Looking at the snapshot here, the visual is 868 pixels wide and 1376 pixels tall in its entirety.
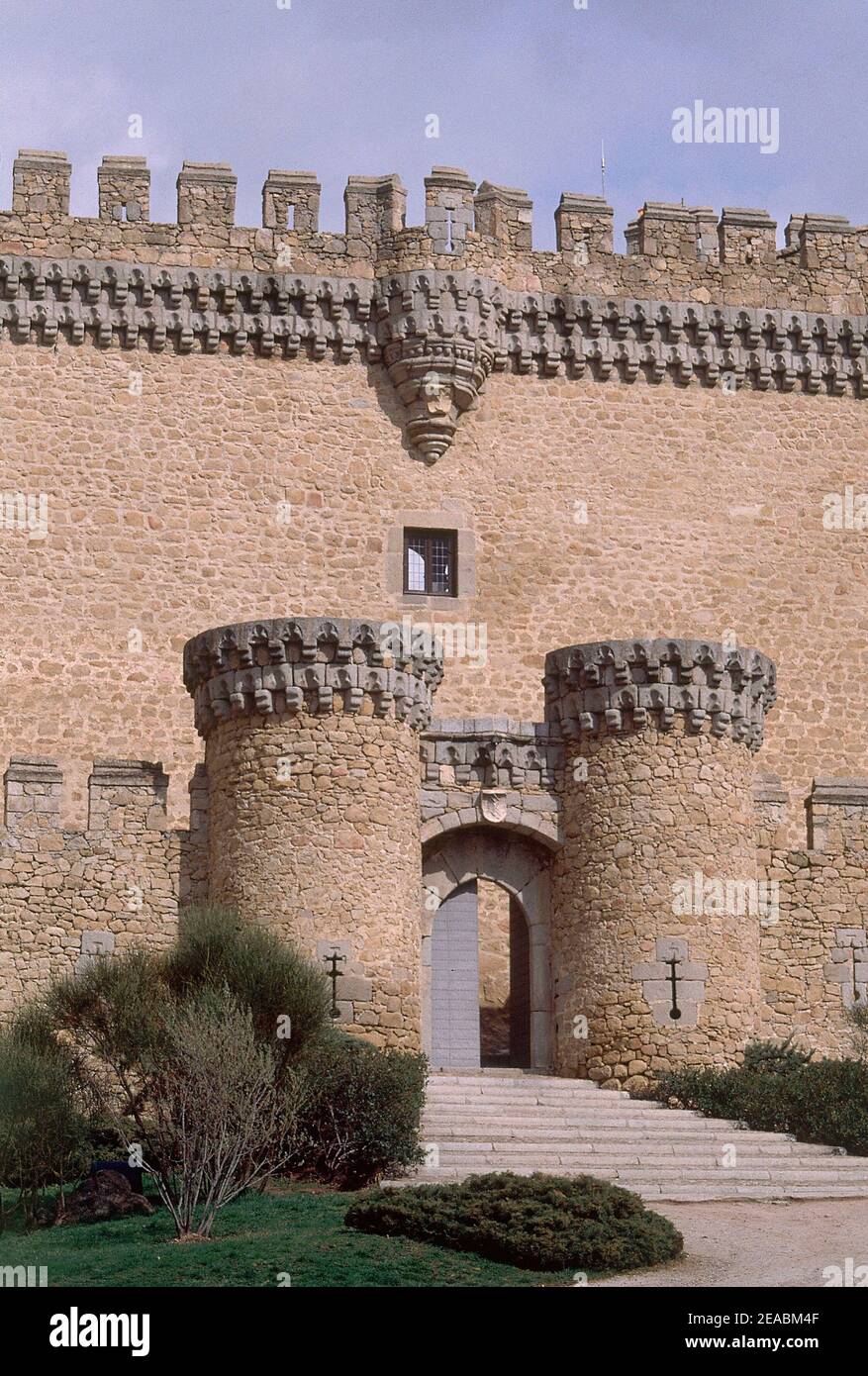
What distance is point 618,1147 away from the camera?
20.6 meters

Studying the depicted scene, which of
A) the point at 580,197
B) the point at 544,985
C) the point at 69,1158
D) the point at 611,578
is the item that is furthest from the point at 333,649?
the point at 580,197

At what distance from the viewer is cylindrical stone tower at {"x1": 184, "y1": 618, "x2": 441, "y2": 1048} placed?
22438mm

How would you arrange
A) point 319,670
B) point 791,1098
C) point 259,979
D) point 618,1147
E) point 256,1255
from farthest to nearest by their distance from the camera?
point 319,670 → point 791,1098 → point 618,1147 → point 259,979 → point 256,1255

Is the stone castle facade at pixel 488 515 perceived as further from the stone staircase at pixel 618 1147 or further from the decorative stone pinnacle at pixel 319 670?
the stone staircase at pixel 618 1147

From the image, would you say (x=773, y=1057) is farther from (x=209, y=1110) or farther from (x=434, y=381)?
(x=434, y=381)

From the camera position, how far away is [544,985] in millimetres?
24266

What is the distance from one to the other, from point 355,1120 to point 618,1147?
2.47 metres

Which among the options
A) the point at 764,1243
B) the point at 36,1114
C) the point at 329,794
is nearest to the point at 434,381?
the point at 329,794

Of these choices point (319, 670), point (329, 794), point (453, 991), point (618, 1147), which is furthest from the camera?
point (453, 991)

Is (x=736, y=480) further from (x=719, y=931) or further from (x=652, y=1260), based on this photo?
(x=652, y=1260)

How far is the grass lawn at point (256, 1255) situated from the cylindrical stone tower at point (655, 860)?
18.1 ft

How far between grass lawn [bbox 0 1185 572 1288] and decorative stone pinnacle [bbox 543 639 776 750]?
7.22 m

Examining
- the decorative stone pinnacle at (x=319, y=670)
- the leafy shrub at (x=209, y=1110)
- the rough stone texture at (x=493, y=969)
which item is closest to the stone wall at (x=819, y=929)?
the rough stone texture at (x=493, y=969)
